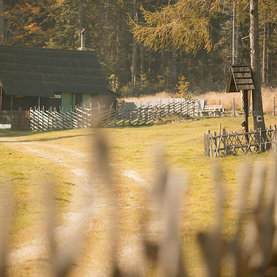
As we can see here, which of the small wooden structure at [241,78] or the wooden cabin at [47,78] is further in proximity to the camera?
the wooden cabin at [47,78]

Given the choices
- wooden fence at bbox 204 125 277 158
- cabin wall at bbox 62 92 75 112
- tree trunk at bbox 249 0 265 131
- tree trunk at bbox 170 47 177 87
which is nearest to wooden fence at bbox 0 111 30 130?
cabin wall at bbox 62 92 75 112

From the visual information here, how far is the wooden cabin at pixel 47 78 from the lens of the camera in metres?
38.9

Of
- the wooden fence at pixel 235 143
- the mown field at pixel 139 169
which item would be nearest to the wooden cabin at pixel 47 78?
the mown field at pixel 139 169

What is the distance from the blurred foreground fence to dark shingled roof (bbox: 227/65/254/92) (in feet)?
58.3

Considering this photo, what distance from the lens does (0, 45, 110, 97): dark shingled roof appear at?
39094 millimetres

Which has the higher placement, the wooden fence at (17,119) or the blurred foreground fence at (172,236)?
the wooden fence at (17,119)

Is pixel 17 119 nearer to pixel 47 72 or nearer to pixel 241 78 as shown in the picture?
pixel 47 72

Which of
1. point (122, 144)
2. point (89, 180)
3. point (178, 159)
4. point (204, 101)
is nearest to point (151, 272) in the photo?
point (89, 180)

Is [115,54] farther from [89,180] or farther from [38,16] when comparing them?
[89,180]

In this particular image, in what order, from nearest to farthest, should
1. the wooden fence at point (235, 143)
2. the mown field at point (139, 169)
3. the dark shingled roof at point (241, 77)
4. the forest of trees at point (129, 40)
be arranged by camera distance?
the mown field at point (139, 169) → the wooden fence at point (235, 143) → the dark shingled roof at point (241, 77) → the forest of trees at point (129, 40)

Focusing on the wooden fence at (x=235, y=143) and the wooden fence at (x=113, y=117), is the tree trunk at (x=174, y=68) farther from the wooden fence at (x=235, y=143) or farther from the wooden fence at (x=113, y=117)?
the wooden fence at (x=235, y=143)

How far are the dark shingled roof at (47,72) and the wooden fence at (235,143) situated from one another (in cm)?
2216

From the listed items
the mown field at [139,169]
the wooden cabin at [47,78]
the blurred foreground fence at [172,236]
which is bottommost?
the mown field at [139,169]

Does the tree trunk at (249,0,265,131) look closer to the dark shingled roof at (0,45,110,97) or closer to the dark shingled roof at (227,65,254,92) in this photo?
the dark shingled roof at (227,65,254,92)
